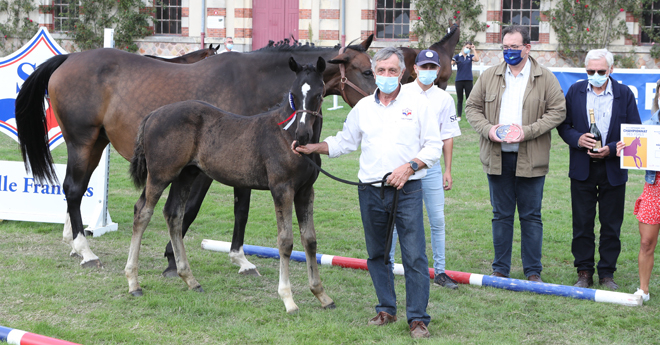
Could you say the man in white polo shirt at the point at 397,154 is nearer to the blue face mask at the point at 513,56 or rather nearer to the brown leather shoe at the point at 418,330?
the brown leather shoe at the point at 418,330

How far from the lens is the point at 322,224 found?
7828 millimetres

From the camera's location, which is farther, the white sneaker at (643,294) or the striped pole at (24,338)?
the white sneaker at (643,294)

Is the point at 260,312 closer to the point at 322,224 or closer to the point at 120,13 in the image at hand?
the point at 322,224

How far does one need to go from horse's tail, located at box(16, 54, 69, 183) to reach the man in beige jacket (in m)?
4.44

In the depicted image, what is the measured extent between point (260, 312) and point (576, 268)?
3.18 meters

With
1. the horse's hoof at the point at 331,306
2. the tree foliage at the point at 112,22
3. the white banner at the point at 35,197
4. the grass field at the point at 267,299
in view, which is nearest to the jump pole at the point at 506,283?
the grass field at the point at 267,299

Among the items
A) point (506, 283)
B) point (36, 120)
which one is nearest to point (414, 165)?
point (506, 283)

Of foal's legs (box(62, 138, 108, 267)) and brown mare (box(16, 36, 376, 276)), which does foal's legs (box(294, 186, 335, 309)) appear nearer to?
brown mare (box(16, 36, 376, 276))

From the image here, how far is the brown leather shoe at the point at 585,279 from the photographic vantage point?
5379 millimetres

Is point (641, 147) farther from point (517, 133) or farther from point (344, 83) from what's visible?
point (344, 83)

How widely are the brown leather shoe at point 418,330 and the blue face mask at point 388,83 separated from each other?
62.7 inches

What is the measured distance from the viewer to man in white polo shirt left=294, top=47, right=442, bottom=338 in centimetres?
410

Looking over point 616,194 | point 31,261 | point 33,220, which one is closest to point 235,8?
point 33,220

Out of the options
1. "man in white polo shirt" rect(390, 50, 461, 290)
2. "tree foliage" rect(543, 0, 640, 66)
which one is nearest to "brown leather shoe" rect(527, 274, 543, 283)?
"man in white polo shirt" rect(390, 50, 461, 290)
